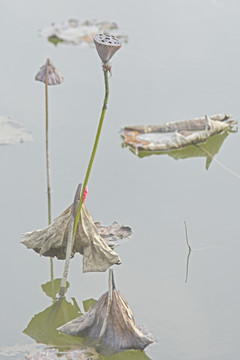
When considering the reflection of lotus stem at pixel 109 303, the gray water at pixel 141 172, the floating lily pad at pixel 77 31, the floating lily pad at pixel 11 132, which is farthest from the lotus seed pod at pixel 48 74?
the floating lily pad at pixel 77 31

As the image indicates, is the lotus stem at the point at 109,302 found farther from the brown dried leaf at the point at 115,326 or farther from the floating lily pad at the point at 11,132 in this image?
the floating lily pad at the point at 11,132

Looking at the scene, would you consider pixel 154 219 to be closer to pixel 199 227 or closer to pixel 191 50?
pixel 199 227

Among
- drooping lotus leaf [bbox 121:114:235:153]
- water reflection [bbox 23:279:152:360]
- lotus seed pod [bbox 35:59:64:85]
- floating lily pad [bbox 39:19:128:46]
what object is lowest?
water reflection [bbox 23:279:152:360]

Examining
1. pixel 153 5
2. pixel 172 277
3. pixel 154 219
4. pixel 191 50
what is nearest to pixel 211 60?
pixel 191 50

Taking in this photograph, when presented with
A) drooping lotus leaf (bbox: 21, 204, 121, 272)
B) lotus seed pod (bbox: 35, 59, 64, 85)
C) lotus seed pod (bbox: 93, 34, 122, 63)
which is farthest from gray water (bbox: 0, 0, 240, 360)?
lotus seed pod (bbox: 93, 34, 122, 63)

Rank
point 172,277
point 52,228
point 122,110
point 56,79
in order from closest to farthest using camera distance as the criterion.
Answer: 1. point 52,228
2. point 172,277
3. point 56,79
4. point 122,110

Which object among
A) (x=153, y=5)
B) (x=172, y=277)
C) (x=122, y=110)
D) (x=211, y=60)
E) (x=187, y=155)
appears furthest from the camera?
(x=153, y=5)

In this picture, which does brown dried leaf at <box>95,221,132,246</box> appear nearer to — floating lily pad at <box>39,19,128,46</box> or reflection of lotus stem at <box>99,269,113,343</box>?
reflection of lotus stem at <box>99,269,113,343</box>
